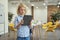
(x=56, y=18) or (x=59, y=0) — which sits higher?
(x=59, y=0)

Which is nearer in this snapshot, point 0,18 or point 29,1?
point 0,18

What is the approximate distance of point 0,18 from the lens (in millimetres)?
7488

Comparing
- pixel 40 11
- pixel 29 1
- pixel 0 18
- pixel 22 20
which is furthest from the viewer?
pixel 40 11

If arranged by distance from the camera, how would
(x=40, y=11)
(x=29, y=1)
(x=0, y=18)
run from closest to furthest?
(x=0, y=18), (x=29, y=1), (x=40, y=11)

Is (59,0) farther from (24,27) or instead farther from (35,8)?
(24,27)

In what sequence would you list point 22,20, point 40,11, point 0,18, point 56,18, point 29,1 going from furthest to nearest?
point 40,11
point 29,1
point 56,18
point 0,18
point 22,20

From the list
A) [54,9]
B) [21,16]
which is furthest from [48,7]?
[21,16]

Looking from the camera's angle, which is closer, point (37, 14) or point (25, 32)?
point (25, 32)

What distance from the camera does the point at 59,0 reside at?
12594mm

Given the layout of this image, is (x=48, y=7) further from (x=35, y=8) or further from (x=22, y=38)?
(x=22, y=38)

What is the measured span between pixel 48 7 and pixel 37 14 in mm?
1335

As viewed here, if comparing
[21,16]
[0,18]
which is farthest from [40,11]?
[21,16]

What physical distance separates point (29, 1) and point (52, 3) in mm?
2033

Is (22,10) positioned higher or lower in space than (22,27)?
higher
